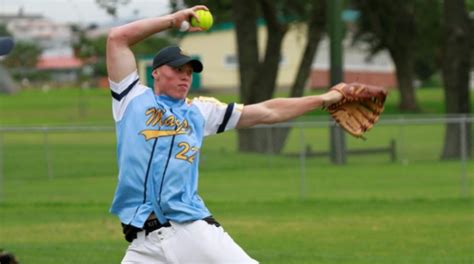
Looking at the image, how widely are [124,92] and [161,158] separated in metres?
0.49

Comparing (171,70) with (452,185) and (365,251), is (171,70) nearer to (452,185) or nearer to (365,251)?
(365,251)


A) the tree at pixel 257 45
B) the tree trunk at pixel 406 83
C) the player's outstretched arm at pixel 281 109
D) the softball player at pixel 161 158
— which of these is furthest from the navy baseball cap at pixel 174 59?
the tree trunk at pixel 406 83

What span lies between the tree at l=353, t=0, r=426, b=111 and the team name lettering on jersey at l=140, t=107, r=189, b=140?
31.4 meters

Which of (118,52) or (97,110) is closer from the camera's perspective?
(118,52)

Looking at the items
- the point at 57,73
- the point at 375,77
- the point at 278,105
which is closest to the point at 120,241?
the point at 278,105

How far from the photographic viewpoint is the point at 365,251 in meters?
14.0

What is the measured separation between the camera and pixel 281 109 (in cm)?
745

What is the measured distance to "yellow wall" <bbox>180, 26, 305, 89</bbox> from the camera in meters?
89.4

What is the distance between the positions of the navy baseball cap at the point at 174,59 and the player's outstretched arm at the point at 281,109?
0.46 meters

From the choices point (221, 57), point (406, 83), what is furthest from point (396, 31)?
point (221, 57)

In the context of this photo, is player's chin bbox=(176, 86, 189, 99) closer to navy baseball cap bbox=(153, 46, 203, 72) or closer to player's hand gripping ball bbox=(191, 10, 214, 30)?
navy baseball cap bbox=(153, 46, 203, 72)

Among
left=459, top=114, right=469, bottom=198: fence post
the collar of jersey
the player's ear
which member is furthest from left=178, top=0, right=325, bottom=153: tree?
the collar of jersey

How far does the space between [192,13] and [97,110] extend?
55.9 meters

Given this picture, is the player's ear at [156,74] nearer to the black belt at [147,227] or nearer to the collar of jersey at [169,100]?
the collar of jersey at [169,100]
